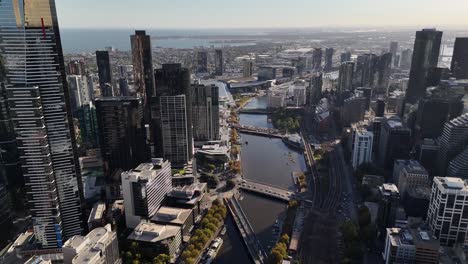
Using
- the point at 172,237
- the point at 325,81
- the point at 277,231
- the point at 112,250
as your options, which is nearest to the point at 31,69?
the point at 112,250

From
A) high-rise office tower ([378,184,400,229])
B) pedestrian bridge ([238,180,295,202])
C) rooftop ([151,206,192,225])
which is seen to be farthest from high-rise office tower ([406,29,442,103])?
rooftop ([151,206,192,225])

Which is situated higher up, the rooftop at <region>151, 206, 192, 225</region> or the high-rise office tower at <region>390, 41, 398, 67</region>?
the high-rise office tower at <region>390, 41, 398, 67</region>

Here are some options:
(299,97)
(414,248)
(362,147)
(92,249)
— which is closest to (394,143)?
(362,147)

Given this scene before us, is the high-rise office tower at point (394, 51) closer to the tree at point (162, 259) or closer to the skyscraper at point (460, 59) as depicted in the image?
the skyscraper at point (460, 59)

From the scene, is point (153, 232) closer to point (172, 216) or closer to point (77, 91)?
point (172, 216)

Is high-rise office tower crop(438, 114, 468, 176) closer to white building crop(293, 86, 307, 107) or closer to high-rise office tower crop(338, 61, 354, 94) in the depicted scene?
high-rise office tower crop(338, 61, 354, 94)

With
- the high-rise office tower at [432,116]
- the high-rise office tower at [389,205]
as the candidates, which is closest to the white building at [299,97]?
the high-rise office tower at [432,116]
